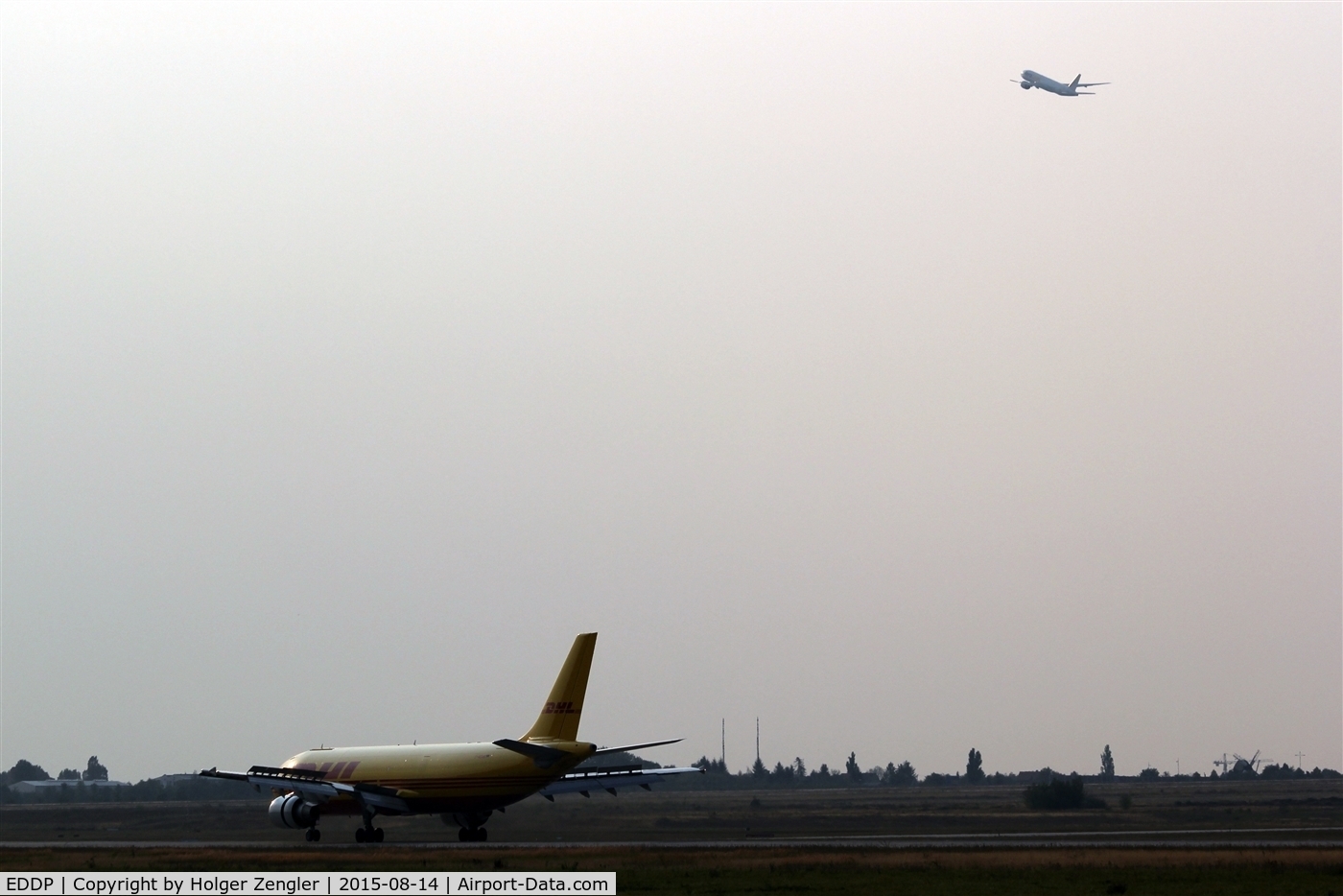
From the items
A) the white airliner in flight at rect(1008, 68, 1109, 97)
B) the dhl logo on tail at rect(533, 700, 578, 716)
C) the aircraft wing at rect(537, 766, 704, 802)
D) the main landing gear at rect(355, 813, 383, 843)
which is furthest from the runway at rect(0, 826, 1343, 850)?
the white airliner in flight at rect(1008, 68, 1109, 97)

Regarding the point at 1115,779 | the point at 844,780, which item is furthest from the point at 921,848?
the point at 1115,779

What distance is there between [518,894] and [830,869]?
30.6 ft

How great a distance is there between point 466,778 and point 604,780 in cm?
484

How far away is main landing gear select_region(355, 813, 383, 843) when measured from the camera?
53344 millimetres

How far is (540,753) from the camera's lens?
2046 inches

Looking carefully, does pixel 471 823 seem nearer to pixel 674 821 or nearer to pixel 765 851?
pixel 765 851

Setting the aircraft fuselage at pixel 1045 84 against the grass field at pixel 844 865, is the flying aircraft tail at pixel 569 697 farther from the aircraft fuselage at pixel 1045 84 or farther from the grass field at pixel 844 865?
the aircraft fuselage at pixel 1045 84

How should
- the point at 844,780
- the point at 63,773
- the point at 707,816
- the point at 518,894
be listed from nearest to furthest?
the point at 518,894 < the point at 707,816 < the point at 844,780 < the point at 63,773

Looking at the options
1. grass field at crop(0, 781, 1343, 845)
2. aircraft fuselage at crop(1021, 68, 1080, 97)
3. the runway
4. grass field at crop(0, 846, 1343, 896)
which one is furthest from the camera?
aircraft fuselage at crop(1021, 68, 1080, 97)

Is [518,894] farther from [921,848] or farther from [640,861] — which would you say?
[921,848]

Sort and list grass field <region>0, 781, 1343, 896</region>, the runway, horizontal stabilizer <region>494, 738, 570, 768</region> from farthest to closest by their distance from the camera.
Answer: horizontal stabilizer <region>494, 738, 570, 768</region>
the runway
grass field <region>0, 781, 1343, 896</region>

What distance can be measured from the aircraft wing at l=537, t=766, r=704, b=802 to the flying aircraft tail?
1719mm

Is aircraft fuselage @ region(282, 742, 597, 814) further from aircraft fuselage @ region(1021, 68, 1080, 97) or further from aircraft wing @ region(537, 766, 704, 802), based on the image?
aircraft fuselage @ region(1021, 68, 1080, 97)

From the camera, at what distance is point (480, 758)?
2077 inches
